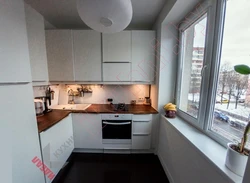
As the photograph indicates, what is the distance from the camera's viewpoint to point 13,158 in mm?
850

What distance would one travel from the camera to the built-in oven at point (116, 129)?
185 centimetres

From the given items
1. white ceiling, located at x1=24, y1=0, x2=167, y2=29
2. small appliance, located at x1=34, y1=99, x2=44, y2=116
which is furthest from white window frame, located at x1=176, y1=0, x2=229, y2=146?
small appliance, located at x1=34, y1=99, x2=44, y2=116

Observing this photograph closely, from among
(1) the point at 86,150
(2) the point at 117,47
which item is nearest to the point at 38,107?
(1) the point at 86,150

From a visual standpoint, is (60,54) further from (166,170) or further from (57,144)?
(166,170)

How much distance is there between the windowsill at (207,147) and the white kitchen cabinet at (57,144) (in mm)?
1505

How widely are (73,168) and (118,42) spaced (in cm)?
218

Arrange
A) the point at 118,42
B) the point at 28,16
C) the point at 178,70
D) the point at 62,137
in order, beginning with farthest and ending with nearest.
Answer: the point at 118,42
the point at 178,70
the point at 62,137
the point at 28,16

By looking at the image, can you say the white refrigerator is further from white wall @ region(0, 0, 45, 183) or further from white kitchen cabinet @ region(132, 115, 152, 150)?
white kitchen cabinet @ region(132, 115, 152, 150)

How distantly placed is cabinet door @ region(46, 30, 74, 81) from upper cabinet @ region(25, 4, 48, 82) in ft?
1.26

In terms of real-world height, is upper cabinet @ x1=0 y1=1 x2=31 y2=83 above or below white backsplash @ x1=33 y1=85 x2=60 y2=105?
above

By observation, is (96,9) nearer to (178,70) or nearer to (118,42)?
(118,42)

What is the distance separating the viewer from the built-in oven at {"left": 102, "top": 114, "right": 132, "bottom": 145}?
1.85 metres

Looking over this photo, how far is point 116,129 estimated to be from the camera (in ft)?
6.21

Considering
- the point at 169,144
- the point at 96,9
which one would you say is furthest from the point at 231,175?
the point at 96,9
